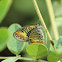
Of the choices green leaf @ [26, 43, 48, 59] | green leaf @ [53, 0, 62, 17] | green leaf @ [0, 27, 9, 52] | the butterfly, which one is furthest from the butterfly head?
green leaf @ [53, 0, 62, 17]

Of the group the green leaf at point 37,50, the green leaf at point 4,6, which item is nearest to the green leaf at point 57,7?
the green leaf at point 37,50

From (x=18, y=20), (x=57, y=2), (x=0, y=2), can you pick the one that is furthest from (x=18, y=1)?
(x=0, y=2)

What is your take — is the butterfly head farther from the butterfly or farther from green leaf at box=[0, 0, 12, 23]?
green leaf at box=[0, 0, 12, 23]

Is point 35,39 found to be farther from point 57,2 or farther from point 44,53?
point 57,2

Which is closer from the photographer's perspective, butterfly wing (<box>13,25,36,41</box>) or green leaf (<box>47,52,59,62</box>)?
green leaf (<box>47,52,59,62</box>)

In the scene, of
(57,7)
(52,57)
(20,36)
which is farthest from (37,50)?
(57,7)

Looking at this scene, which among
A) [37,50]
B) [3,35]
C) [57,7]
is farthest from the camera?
[57,7]

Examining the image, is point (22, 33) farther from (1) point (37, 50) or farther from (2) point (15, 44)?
(1) point (37, 50)
